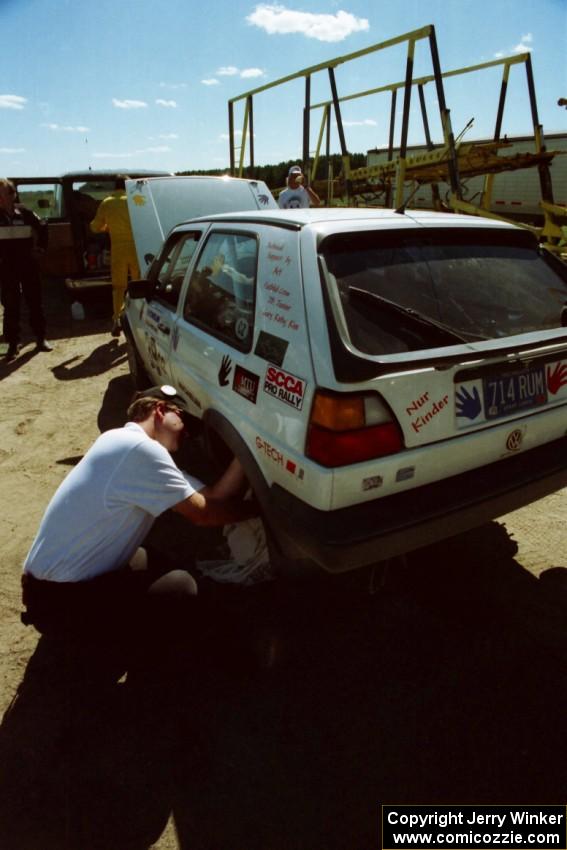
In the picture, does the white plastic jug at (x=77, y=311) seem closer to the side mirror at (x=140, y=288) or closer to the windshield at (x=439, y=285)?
the side mirror at (x=140, y=288)

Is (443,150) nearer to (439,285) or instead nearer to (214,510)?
(439,285)

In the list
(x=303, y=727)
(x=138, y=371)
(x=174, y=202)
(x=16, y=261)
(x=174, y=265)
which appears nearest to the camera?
(x=303, y=727)

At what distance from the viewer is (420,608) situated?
8.29 feet

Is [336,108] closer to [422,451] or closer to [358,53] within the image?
[358,53]

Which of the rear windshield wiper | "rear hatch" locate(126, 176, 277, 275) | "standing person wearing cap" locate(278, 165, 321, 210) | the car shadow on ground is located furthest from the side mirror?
"standing person wearing cap" locate(278, 165, 321, 210)

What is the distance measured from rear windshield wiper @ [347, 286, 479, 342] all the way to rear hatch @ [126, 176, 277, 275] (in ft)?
13.2

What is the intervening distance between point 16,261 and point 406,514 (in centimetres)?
631

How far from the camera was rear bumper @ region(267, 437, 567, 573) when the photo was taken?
1.84 meters

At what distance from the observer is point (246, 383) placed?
89.1 inches

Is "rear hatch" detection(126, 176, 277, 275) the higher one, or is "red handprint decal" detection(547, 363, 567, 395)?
"rear hatch" detection(126, 176, 277, 275)

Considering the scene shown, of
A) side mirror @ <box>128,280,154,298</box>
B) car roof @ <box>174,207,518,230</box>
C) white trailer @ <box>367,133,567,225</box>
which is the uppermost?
white trailer @ <box>367,133,567,225</box>

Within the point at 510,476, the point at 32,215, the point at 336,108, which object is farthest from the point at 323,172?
the point at 510,476

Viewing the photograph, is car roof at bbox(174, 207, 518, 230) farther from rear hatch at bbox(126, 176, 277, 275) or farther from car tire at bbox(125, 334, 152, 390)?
rear hatch at bbox(126, 176, 277, 275)

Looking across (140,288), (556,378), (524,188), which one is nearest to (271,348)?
(556,378)
